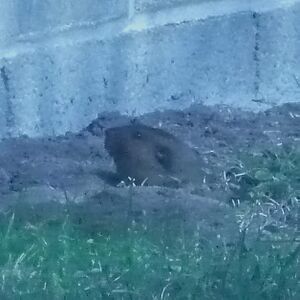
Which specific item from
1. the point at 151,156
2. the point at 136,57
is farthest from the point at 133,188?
the point at 136,57

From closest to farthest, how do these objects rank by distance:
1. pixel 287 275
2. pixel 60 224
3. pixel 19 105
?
pixel 287 275
pixel 60 224
pixel 19 105

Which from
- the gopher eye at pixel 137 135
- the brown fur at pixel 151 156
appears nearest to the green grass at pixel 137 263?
the brown fur at pixel 151 156

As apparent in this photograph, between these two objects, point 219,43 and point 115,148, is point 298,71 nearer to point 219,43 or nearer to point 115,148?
point 219,43

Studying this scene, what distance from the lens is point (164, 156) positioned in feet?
10.9

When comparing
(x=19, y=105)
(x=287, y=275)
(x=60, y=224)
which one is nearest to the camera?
(x=287, y=275)

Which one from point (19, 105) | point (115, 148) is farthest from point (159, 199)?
point (19, 105)

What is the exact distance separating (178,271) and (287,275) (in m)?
0.25

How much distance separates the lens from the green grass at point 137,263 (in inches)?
104

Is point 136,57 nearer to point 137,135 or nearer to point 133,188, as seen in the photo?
point 137,135

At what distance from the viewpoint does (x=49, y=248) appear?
9.31 ft

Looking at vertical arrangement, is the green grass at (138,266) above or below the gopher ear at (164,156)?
below

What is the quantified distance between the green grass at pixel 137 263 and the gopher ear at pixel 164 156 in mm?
321

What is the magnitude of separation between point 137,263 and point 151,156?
60 cm

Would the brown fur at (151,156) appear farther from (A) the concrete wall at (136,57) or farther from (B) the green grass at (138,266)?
(B) the green grass at (138,266)
